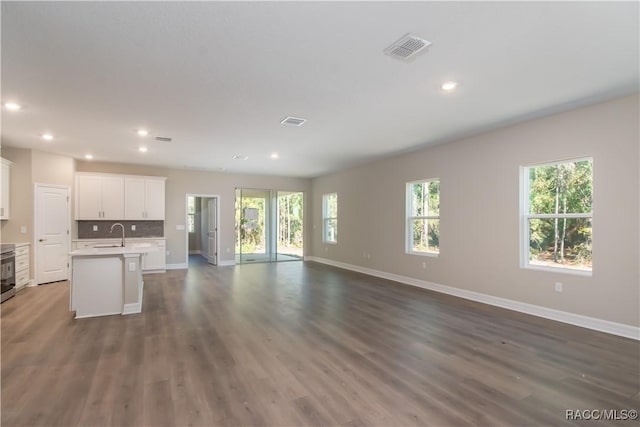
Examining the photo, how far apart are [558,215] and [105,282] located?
19.8 ft

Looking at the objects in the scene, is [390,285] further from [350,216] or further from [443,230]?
[350,216]

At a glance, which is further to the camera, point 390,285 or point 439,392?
point 390,285

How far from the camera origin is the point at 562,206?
4.18 meters

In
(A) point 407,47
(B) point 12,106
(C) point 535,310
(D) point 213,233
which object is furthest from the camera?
(D) point 213,233

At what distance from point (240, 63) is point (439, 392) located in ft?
10.2

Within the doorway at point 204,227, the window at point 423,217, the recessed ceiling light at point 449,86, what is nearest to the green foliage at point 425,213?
the window at point 423,217

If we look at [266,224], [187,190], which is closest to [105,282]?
[187,190]

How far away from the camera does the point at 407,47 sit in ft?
Answer: 8.29

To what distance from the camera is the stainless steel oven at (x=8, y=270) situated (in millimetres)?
5004

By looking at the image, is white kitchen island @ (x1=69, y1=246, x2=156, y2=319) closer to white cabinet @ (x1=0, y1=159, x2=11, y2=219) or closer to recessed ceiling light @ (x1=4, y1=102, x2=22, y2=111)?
recessed ceiling light @ (x1=4, y1=102, x2=22, y2=111)

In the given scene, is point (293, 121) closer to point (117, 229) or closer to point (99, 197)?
point (99, 197)

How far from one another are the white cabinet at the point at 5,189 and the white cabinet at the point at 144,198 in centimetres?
199

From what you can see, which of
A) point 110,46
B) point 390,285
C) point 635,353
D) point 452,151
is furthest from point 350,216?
point 110,46

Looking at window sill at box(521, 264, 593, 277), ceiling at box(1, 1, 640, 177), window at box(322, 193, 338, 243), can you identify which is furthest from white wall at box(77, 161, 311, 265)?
window sill at box(521, 264, 593, 277)
